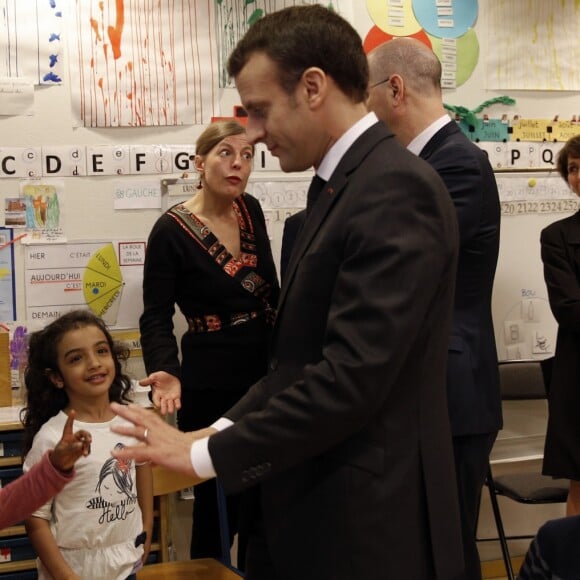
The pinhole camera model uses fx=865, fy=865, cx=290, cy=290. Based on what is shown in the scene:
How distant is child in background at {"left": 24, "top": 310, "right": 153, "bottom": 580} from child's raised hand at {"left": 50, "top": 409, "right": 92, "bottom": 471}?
20.2 inches

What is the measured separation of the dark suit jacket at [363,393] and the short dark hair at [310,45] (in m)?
0.12

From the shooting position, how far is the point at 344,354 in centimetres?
132

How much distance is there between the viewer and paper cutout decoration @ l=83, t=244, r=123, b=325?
3.30m

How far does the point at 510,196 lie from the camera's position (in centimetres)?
386

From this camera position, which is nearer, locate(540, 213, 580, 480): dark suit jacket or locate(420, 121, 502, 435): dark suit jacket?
locate(420, 121, 502, 435): dark suit jacket

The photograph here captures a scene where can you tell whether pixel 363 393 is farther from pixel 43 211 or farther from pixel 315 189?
pixel 43 211

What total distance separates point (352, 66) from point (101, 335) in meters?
1.46

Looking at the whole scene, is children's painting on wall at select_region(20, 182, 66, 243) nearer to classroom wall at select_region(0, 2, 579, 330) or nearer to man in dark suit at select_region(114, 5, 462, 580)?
classroom wall at select_region(0, 2, 579, 330)

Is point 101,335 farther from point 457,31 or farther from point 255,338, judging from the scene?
point 457,31

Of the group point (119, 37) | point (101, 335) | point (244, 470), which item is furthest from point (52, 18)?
point (244, 470)

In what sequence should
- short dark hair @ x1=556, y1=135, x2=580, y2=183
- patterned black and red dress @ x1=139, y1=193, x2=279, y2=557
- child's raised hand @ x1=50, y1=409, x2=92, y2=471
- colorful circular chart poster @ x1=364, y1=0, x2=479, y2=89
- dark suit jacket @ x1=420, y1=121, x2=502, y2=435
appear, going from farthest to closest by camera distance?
colorful circular chart poster @ x1=364, y1=0, x2=479, y2=89 → short dark hair @ x1=556, y1=135, x2=580, y2=183 → patterned black and red dress @ x1=139, y1=193, x2=279, y2=557 → dark suit jacket @ x1=420, y1=121, x2=502, y2=435 → child's raised hand @ x1=50, y1=409, x2=92, y2=471

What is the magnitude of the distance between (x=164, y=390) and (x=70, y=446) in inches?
26.1

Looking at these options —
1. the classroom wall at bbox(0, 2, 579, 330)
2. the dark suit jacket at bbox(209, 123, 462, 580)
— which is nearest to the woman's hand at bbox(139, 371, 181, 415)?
the classroom wall at bbox(0, 2, 579, 330)

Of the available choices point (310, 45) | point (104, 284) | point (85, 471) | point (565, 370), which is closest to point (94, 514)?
point (85, 471)
